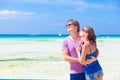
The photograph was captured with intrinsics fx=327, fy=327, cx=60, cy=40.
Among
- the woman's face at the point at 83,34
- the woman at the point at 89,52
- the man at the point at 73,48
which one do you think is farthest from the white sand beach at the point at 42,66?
the woman's face at the point at 83,34

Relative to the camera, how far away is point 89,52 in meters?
3.25

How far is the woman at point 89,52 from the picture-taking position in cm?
322

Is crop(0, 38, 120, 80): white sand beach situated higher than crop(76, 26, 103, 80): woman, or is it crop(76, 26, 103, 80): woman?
crop(76, 26, 103, 80): woman

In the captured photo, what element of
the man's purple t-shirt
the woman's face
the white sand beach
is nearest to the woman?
the woman's face

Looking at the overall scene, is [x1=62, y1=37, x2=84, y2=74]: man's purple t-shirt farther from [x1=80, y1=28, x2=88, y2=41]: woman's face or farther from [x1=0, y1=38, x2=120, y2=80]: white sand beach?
[x1=0, y1=38, x2=120, y2=80]: white sand beach

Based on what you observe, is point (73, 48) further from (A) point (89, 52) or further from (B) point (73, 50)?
(A) point (89, 52)

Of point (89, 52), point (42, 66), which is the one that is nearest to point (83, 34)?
point (89, 52)

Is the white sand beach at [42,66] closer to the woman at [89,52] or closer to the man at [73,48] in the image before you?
the man at [73,48]

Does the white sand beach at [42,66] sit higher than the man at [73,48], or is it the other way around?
the man at [73,48]

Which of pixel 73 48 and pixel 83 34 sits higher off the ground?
pixel 83 34

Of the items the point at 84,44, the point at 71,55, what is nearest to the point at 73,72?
the point at 71,55

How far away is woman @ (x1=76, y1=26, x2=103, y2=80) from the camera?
10.6 feet

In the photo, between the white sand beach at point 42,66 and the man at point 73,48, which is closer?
the man at point 73,48

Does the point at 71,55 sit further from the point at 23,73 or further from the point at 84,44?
the point at 23,73
